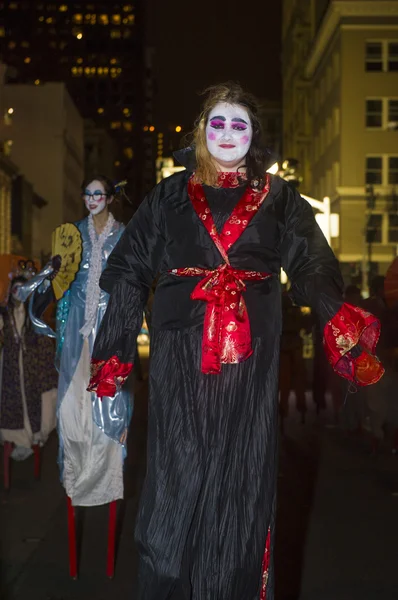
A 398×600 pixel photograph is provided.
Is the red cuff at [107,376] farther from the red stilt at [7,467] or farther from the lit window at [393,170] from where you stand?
the lit window at [393,170]

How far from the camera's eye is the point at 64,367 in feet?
21.0

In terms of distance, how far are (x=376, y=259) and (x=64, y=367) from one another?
4941cm

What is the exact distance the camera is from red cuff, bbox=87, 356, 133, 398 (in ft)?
14.9

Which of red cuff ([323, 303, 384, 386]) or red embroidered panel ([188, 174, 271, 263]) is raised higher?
red embroidered panel ([188, 174, 271, 263])

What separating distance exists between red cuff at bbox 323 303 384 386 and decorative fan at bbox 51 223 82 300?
2.63 metres

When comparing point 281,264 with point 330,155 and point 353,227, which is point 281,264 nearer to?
point 353,227

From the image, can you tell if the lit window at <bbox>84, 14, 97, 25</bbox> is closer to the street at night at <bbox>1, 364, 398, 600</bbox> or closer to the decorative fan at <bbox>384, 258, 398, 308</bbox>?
the street at night at <bbox>1, 364, 398, 600</bbox>

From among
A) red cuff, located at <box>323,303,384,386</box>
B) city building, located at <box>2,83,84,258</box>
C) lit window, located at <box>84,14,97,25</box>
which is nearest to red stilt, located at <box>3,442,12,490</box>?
red cuff, located at <box>323,303,384,386</box>

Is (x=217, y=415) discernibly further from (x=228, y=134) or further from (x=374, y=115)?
(x=374, y=115)

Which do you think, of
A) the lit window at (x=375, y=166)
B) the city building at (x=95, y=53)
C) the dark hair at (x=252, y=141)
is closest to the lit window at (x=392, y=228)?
the lit window at (x=375, y=166)

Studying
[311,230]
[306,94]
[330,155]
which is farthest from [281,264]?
[306,94]

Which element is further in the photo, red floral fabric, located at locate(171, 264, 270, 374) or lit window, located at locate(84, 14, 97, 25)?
lit window, located at locate(84, 14, 97, 25)

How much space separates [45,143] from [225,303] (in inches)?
3452

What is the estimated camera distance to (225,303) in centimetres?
434
